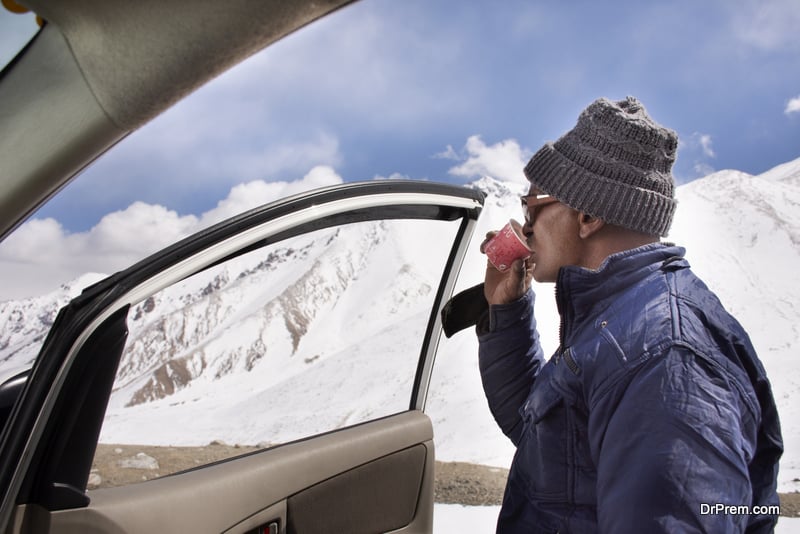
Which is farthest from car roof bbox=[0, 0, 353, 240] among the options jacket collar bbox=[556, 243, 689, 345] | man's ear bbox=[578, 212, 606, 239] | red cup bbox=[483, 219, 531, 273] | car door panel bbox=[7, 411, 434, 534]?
red cup bbox=[483, 219, 531, 273]

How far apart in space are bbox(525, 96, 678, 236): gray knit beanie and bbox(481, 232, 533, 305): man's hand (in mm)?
345

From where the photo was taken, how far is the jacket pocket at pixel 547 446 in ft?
4.98

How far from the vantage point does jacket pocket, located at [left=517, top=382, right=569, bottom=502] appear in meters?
1.52

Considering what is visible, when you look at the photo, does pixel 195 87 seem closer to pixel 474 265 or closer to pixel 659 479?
pixel 659 479

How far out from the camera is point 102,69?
0.74 meters

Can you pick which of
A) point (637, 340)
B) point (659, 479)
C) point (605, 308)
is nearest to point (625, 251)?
point (605, 308)

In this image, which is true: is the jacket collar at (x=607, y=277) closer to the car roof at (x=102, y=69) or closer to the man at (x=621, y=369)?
the man at (x=621, y=369)

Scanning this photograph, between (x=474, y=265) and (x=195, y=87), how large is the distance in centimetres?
197

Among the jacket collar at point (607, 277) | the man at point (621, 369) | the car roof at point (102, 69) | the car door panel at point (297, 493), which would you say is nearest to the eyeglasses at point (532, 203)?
the man at point (621, 369)

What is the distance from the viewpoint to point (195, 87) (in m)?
0.79

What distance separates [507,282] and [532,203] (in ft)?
1.00

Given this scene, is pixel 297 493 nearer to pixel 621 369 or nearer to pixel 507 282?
pixel 507 282

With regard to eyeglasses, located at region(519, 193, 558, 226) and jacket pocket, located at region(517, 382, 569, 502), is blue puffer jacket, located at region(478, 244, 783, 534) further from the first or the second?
eyeglasses, located at region(519, 193, 558, 226)

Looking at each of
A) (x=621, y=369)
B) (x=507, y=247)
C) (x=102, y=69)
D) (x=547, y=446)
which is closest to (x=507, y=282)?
(x=507, y=247)
